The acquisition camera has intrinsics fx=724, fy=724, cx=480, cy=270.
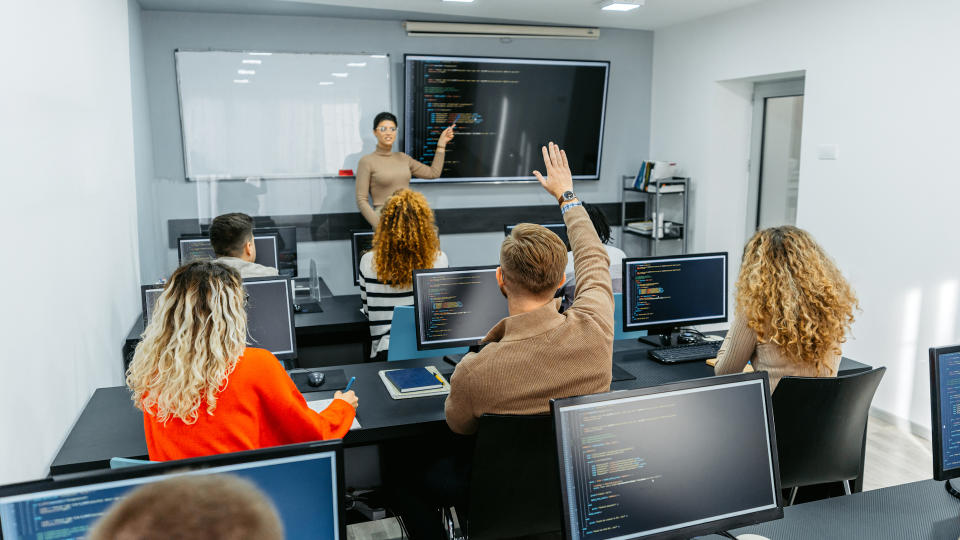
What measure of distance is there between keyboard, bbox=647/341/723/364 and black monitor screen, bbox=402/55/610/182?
3.28m

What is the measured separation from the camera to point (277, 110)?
548cm

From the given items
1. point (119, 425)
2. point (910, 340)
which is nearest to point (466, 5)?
point (910, 340)

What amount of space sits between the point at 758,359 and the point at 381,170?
3680 millimetres

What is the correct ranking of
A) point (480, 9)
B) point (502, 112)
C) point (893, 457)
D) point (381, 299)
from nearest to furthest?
point (381, 299)
point (893, 457)
point (480, 9)
point (502, 112)

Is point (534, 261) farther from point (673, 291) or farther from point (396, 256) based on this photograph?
point (396, 256)

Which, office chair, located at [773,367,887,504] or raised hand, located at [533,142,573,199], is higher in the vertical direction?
raised hand, located at [533,142,573,199]

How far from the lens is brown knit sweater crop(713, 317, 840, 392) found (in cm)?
230

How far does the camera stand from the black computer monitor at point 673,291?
3.04 m

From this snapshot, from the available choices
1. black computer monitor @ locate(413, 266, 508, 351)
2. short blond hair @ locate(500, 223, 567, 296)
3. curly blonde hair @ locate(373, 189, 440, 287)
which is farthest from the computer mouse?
short blond hair @ locate(500, 223, 567, 296)

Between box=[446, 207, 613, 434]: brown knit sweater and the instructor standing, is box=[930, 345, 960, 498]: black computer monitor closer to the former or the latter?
box=[446, 207, 613, 434]: brown knit sweater

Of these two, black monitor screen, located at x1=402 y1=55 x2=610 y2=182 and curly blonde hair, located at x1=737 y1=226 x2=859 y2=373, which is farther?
black monitor screen, located at x1=402 y1=55 x2=610 y2=182

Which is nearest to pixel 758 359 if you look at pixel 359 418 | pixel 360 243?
pixel 359 418

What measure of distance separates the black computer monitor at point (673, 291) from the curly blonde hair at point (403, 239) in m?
0.92

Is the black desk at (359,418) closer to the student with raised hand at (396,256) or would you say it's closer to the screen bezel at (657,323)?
the screen bezel at (657,323)
